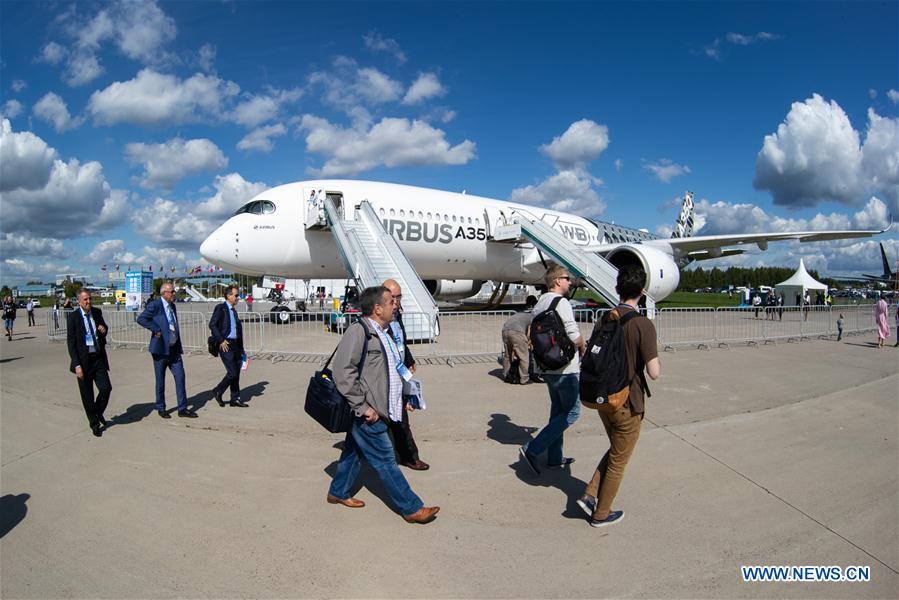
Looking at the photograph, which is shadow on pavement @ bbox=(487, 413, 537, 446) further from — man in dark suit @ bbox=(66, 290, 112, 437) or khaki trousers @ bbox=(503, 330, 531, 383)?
man in dark suit @ bbox=(66, 290, 112, 437)

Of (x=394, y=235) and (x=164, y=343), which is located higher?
(x=394, y=235)

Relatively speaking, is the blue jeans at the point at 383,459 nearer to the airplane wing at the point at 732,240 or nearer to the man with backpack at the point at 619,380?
the man with backpack at the point at 619,380

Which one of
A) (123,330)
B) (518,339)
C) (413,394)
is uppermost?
(518,339)

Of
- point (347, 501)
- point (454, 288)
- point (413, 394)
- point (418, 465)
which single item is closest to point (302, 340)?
point (418, 465)

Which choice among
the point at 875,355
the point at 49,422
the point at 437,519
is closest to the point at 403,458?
the point at 437,519

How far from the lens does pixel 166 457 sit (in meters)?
4.64

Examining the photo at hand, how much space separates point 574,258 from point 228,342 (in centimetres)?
1125

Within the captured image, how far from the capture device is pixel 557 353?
12.6 ft

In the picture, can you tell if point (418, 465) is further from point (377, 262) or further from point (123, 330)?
point (123, 330)

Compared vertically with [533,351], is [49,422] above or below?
below

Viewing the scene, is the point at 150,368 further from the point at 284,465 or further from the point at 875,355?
the point at 875,355

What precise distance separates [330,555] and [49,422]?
5.00m

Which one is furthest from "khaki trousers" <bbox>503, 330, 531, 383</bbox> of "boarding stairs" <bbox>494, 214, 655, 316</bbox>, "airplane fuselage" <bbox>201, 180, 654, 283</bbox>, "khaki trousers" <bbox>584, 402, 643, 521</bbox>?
"airplane fuselage" <bbox>201, 180, 654, 283</bbox>

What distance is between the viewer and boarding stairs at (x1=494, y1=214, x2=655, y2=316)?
14266 mm
